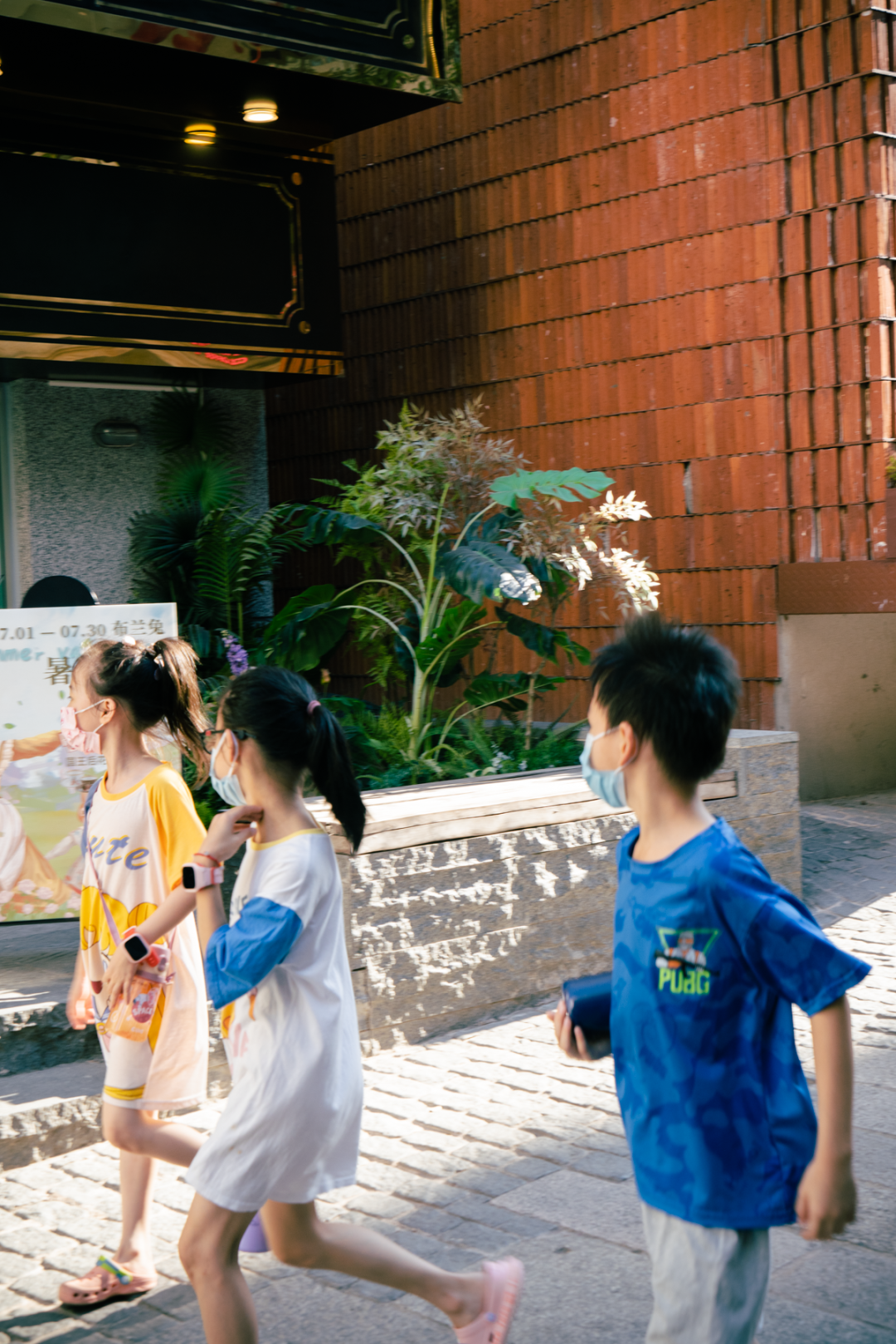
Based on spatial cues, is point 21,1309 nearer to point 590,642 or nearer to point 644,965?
point 644,965

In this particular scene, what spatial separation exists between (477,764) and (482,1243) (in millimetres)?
3817

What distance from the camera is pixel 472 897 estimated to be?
5844 mm

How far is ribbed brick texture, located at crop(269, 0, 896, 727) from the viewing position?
27.7 feet

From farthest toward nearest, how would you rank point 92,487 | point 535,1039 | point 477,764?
point 92,487 < point 477,764 < point 535,1039

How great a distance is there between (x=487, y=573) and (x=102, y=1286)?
4.29 meters

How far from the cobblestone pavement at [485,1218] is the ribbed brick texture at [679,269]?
13.1 feet

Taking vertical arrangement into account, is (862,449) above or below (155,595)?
above

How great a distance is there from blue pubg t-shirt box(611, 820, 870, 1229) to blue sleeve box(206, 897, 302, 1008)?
76 cm

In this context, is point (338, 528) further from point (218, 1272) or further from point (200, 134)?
point (218, 1272)

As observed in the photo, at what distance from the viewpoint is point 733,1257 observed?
7.25 feet

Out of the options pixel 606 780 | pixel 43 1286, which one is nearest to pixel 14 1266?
pixel 43 1286

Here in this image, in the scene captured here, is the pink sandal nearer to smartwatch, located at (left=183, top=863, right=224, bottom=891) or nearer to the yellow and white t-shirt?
the yellow and white t-shirt

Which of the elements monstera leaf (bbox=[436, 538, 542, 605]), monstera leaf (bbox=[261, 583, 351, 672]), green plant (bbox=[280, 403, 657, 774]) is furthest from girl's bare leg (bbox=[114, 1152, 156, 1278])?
monstera leaf (bbox=[261, 583, 351, 672])

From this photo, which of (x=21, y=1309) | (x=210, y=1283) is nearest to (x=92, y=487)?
(x=21, y=1309)
